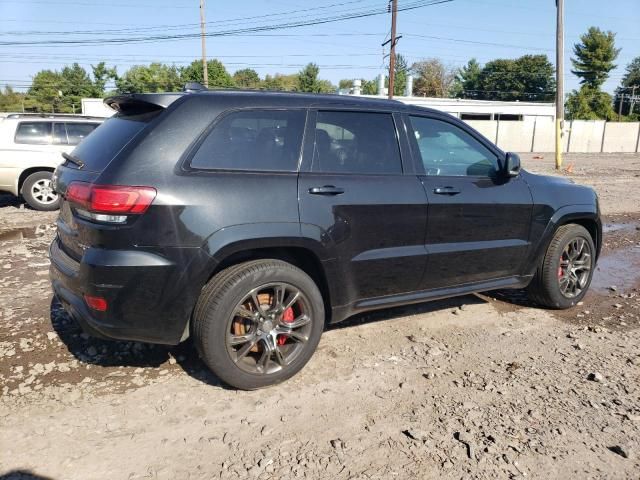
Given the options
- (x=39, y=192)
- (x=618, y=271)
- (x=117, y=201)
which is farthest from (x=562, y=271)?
(x=39, y=192)

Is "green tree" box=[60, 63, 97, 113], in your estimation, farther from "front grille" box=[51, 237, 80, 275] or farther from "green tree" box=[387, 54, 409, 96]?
"front grille" box=[51, 237, 80, 275]

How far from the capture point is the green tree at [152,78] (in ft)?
206

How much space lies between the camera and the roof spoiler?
3145 mm

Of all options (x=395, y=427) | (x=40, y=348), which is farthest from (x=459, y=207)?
(x=40, y=348)

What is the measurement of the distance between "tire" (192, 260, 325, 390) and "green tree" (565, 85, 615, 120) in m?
64.9

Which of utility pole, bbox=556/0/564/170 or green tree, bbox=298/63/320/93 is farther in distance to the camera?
green tree, bbox=298/63/320/93

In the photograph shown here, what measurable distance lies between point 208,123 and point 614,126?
42.2 m

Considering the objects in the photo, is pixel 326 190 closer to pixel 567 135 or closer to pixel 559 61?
pixel 559 61

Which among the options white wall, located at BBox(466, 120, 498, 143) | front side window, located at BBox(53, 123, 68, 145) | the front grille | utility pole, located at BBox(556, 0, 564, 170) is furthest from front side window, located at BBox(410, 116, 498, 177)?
white wall, located at BBox(466, 120, 498, 143)

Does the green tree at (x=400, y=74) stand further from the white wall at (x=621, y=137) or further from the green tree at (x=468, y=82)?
the white wall at (x=621, y=137)

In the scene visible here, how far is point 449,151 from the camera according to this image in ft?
13.7

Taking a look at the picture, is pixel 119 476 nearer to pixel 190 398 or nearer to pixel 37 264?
pixel 190 398

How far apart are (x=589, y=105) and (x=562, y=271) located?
6522cm

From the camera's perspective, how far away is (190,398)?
3221 mm
